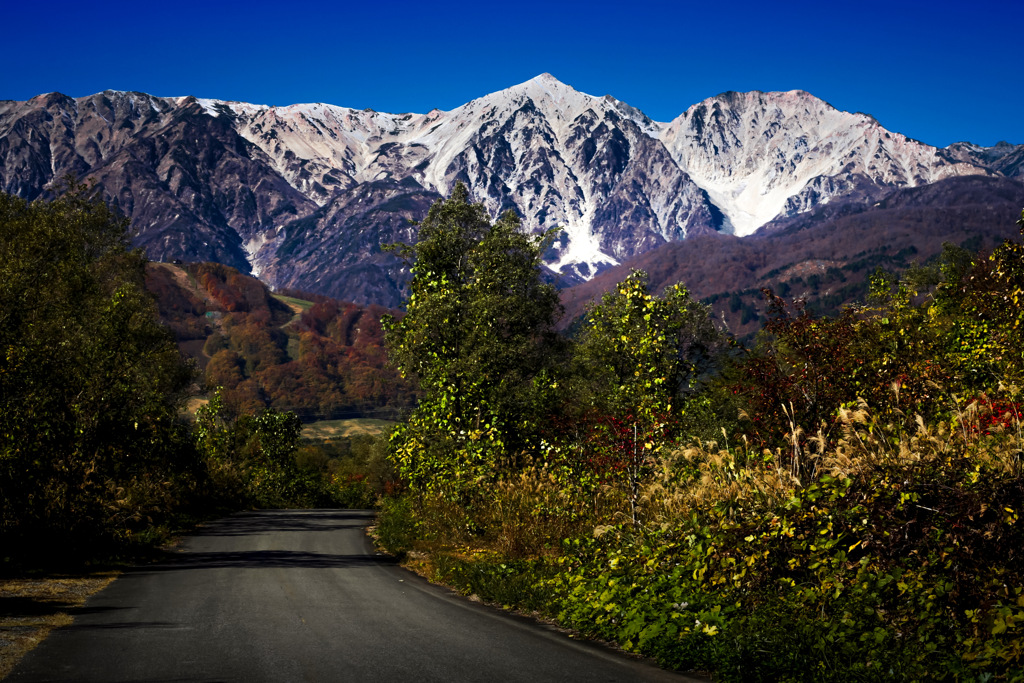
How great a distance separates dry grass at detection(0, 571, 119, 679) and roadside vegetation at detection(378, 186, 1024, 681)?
21.5ft

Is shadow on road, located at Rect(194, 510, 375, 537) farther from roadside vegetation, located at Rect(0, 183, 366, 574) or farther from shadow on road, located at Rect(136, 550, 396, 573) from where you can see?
shadow on road, located at Rect(136, 550, 396, 573)

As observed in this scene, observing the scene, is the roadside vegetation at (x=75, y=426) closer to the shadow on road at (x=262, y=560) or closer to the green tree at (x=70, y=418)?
the green tree at (x=70, y=418)

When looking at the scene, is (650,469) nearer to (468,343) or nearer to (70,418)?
(468,343)

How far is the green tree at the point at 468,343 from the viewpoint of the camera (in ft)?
73.2

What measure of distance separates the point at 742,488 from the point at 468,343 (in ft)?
45.4

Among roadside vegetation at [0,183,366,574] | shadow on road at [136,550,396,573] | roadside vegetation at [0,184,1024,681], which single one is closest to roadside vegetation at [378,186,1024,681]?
roadside vegetation at [0,184,1024,681]

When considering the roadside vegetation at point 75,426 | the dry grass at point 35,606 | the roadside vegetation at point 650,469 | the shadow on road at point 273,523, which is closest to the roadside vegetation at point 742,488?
the roadside vegetation at point 650,469

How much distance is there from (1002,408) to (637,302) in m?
20.9

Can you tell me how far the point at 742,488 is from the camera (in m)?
11.3

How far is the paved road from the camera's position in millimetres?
9039

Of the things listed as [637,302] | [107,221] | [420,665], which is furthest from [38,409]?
[107,221]

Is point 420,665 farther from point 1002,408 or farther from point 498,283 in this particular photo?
point 498,283

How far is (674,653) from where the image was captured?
930 centimetres

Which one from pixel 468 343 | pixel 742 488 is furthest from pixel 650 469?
pixel 468 343
